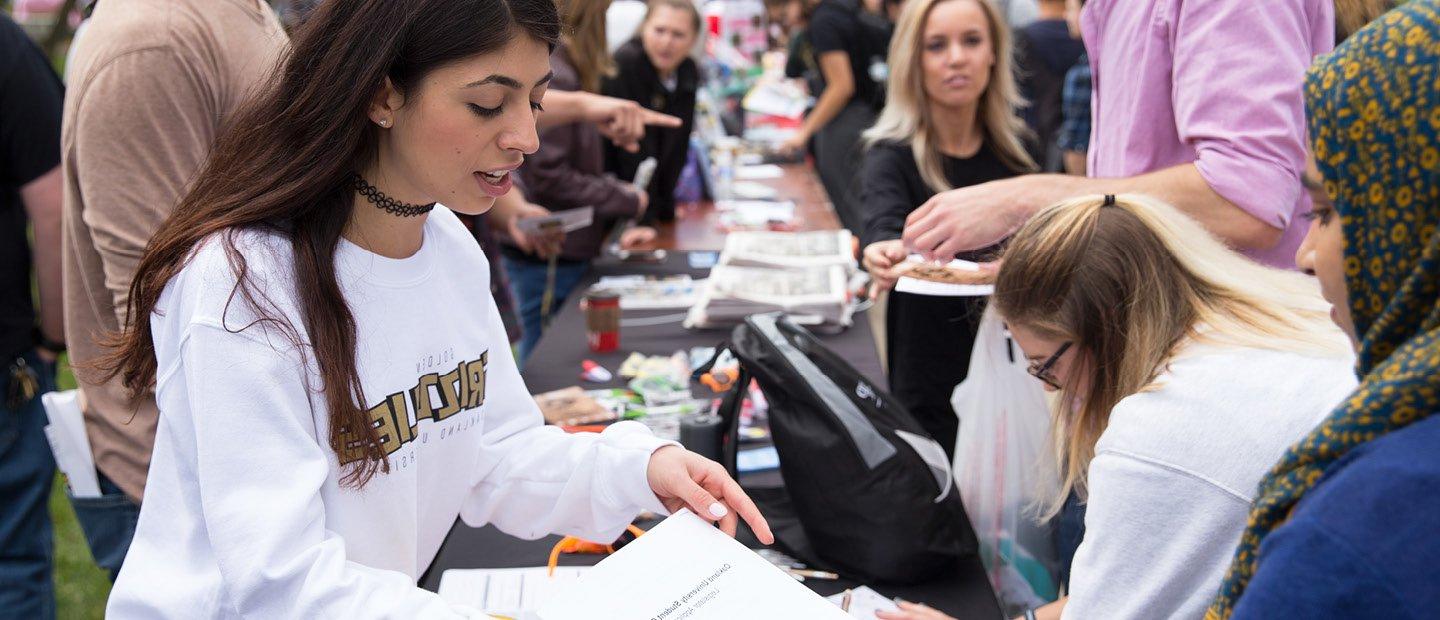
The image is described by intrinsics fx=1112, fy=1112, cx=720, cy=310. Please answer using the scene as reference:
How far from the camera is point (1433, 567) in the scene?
0.78 metres

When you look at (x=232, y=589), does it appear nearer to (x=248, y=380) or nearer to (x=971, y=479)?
(x=248, y=380)

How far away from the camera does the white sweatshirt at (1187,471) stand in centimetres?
130

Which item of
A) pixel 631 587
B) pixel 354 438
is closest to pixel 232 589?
pixel 354 438

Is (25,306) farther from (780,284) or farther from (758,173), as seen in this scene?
(758,173)

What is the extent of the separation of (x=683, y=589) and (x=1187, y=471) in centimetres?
62

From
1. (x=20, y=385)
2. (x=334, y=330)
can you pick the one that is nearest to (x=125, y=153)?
(x=334, y=330)

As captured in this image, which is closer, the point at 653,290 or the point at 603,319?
the point at 603,319

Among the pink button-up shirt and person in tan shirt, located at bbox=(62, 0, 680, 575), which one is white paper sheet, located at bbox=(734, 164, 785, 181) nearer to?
the pink button-up shirt

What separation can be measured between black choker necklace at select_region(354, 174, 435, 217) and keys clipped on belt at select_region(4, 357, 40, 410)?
4.64 ft

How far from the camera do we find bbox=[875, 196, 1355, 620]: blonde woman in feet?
4.32

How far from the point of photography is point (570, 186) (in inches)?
148

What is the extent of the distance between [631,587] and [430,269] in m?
0.48

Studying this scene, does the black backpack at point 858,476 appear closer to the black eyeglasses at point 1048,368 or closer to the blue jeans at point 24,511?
the black eyeglasses at point 1048,368

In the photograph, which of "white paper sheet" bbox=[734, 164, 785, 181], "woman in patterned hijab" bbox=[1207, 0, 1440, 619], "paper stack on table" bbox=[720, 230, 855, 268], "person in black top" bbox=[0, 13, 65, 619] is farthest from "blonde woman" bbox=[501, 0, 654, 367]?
"woman in patterned hijab" bbox=[1207, 0, 1440, 619]
